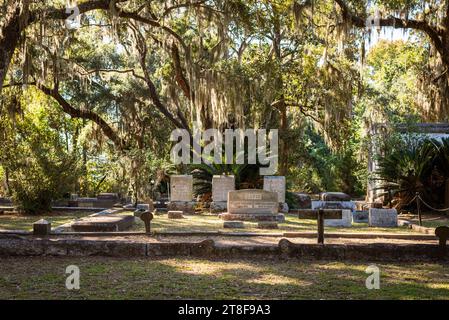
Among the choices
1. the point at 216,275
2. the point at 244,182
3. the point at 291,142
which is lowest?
the point at 216,275

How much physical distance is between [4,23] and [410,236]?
9643 mm

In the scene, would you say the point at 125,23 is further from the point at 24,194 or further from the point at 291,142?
the point at 291,142

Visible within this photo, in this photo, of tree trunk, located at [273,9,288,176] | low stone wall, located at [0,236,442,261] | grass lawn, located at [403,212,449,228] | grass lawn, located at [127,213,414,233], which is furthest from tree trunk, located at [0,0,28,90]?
tree trunk, located at [273,9,288,176]

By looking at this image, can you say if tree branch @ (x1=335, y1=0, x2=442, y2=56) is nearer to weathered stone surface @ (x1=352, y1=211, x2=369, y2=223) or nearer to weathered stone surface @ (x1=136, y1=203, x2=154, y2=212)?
weathered stone surface @ (x1=352, y1=211, x2=369, y2=223)

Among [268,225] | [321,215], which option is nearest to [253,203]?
[268,225]

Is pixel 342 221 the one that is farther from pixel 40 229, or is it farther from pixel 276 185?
pixel 40 229

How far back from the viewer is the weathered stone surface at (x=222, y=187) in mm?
18578

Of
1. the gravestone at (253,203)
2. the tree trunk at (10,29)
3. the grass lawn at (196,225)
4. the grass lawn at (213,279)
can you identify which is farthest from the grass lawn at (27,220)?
the grass lawn at (213,279)

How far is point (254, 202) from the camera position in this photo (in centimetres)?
1592

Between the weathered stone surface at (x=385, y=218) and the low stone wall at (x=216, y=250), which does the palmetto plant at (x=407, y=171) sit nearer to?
the weathered stone surface at (x=385, y=218)

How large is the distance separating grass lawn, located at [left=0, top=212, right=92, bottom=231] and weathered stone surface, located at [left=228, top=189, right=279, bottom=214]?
4.99 metres

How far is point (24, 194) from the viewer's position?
56.2 feet

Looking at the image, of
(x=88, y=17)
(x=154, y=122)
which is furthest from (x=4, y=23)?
(x=154, y=122)

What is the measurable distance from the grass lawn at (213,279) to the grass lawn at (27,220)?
16.3 ft
